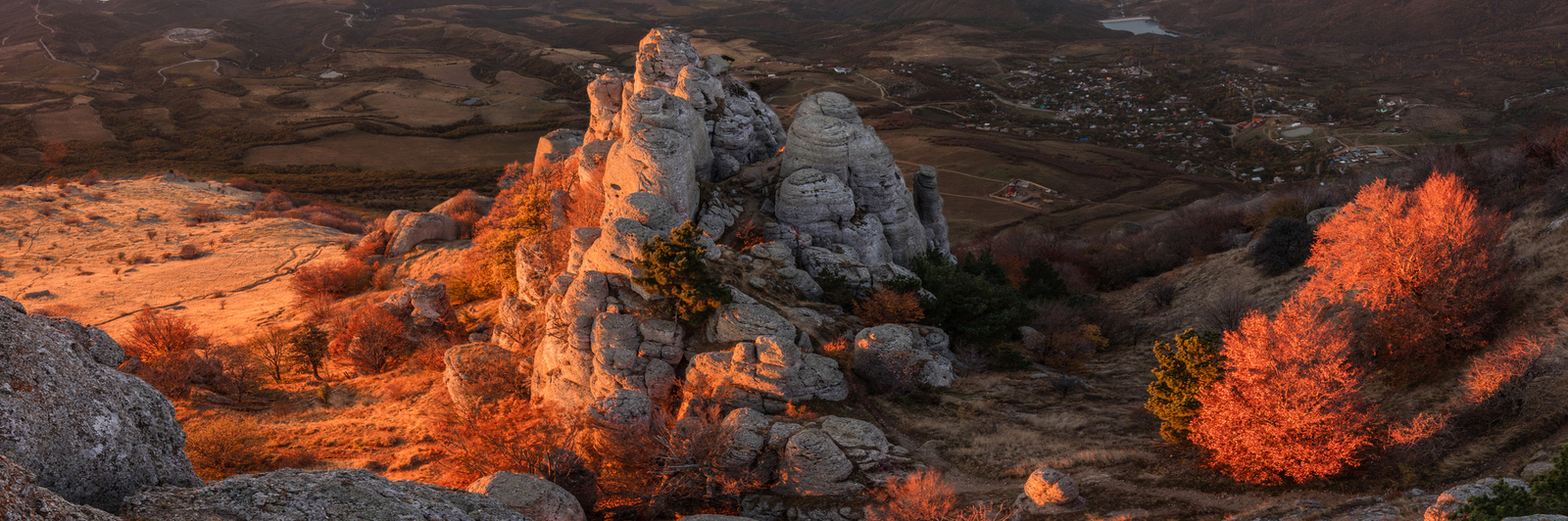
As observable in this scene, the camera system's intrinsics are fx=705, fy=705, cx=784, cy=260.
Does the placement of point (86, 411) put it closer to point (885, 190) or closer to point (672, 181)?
point (672, 181)

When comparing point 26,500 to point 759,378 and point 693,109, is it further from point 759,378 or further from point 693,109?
point 693,109

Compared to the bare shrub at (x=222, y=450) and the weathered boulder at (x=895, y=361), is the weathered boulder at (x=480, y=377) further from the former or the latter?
the weathered boulder at (x=895, y=361)

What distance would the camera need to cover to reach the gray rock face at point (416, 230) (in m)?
66.4

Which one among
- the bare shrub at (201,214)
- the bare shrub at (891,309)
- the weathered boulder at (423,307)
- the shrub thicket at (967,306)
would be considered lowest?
the bare shrub at (201,214)

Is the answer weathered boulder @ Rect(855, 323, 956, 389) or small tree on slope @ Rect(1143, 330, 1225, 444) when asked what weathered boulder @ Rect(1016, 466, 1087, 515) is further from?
weathered boulder @ Rect(855, 323, 956, 389)

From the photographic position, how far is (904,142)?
176875 millimetres

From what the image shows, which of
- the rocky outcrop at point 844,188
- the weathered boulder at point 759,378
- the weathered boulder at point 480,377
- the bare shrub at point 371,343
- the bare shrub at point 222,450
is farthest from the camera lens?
the bare shrub at point 371,343

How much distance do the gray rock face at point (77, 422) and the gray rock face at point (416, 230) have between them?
5718 cm

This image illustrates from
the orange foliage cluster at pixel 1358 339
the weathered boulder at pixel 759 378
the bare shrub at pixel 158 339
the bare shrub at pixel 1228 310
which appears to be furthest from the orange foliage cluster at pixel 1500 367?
the bare shrub at pixel 158 339

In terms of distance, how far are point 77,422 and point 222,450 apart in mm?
24046

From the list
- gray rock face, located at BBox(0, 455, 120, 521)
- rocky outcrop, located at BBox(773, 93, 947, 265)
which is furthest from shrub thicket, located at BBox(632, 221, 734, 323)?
gray rock face, located at BBox(0, 455, 120, 521)

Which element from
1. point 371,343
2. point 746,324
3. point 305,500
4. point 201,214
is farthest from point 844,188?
point 201,214

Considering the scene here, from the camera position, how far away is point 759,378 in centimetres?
3111

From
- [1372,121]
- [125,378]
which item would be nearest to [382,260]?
[125,378]
